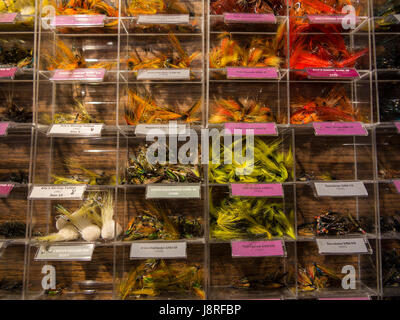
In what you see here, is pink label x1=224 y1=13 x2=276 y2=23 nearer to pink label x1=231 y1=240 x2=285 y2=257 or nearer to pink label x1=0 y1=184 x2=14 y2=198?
pink label x1=231 y1=240 x2=285 y2=257

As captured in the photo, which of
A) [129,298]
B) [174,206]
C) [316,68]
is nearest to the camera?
[129,298]

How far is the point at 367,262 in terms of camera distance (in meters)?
2.08

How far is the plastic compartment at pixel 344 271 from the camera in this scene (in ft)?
6.50

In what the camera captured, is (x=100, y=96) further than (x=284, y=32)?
Yes

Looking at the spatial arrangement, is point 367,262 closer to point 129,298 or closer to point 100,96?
point 129,298

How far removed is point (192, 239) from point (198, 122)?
2.70 feet

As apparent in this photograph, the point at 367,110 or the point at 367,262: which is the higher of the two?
the point at 367,110

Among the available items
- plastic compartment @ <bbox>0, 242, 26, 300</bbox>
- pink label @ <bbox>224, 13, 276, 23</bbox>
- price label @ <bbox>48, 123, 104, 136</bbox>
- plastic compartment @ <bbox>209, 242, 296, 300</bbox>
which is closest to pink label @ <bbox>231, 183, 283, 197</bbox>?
plastic compartment @ <bbox>209, 242, 296, 300</bbox>

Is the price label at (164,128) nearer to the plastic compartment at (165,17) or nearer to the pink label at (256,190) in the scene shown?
the pink label at (256,190)

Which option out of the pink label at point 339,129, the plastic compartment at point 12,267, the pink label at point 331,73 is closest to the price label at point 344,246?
the pink label at point 339,129

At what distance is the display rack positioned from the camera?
1.93 m

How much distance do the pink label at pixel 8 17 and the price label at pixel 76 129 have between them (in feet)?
2.69

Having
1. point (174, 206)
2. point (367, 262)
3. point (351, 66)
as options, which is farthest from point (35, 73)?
point (367, 262)

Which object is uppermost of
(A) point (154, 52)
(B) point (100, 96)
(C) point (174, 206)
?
(A) point (154, 52)
